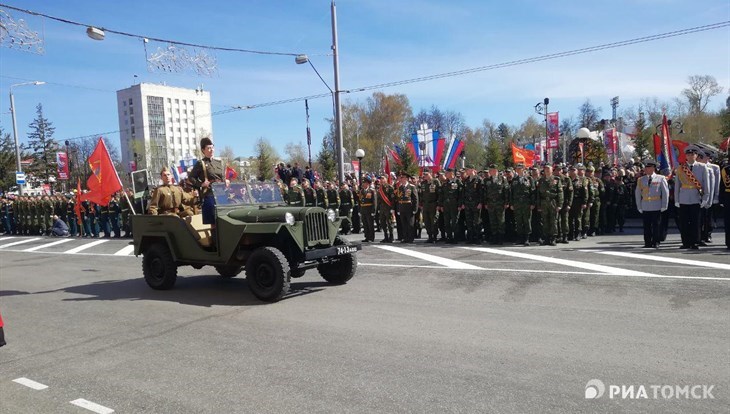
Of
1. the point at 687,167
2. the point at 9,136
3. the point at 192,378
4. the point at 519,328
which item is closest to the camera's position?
the point at 192,378

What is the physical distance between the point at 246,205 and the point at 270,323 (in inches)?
117

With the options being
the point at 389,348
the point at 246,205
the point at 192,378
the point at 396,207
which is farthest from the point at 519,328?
the point at 396,207

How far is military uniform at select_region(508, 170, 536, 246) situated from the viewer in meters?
12.8

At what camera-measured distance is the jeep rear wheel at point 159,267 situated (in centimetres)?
919

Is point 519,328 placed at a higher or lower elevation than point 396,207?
lower

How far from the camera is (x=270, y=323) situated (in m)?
6.72

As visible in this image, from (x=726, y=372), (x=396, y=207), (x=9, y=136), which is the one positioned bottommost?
(x=726, y=372)

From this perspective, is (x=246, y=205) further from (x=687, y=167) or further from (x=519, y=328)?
(x=687, y=167)

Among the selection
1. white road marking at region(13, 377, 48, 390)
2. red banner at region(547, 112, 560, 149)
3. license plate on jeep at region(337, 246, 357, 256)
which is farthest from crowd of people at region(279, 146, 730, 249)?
red banner at region(547, 112, 560, 149)

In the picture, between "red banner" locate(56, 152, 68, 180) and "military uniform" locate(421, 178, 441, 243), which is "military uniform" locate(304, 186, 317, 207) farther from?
"red banner" locate(56, 152, 68, 180)

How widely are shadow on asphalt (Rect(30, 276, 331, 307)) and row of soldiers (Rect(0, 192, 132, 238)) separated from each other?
11931 millimetres

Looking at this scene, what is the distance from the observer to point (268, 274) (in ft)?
26.2

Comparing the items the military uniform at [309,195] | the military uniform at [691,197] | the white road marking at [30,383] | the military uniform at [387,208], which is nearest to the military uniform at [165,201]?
the white road marking at [30,383]

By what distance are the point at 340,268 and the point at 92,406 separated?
5071 mm
